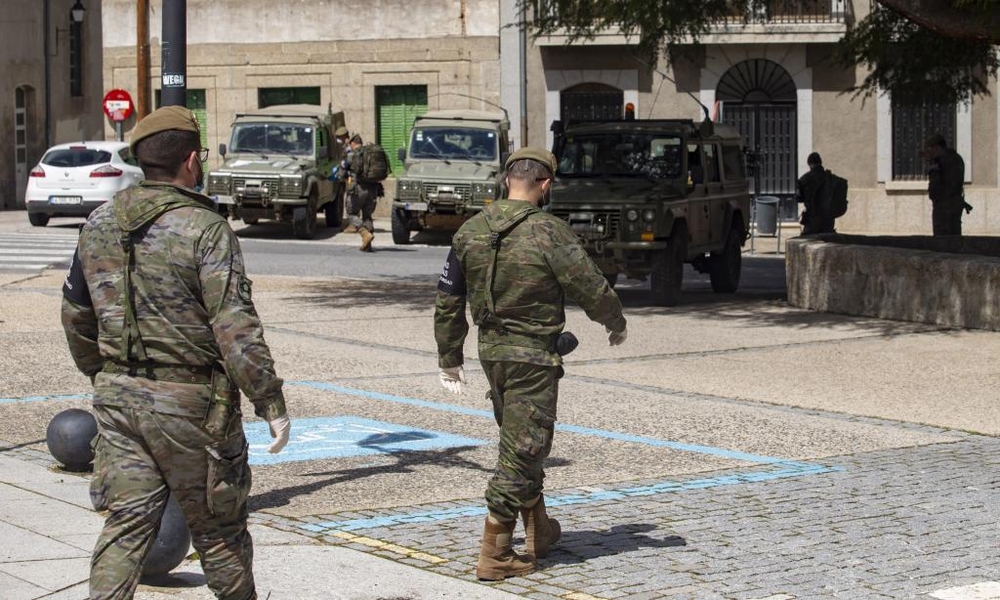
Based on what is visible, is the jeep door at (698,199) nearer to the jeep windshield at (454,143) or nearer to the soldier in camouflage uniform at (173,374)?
the jeep windshield at (454,143)

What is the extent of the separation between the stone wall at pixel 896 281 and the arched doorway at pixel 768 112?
1557 cm

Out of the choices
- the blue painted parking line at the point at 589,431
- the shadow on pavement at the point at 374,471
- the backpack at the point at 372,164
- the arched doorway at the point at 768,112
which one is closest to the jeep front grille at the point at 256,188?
the backpack at the point at 372,164

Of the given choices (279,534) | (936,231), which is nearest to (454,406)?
(279,534)

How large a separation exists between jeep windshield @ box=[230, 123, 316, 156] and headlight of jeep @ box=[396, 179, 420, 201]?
2.15 meters

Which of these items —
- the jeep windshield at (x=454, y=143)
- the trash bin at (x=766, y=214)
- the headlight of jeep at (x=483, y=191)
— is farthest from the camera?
the jeep windshield at (x=454, y=143)

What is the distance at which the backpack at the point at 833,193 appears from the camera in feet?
74.1

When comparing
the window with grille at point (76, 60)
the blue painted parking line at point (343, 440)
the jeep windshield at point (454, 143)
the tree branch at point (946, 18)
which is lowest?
the blue painted parking line at point (343, 440)

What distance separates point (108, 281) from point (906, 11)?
1206cm

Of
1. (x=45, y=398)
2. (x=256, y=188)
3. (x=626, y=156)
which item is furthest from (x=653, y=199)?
(x=256, y=188)

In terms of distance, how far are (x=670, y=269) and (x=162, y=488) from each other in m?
13.1

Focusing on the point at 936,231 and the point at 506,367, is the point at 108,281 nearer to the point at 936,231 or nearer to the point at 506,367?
the point at 506,367

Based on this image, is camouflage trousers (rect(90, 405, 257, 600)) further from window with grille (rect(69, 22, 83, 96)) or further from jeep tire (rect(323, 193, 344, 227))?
window with grille (rect(69, 22, 83, 96))

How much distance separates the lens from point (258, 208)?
1101 inches

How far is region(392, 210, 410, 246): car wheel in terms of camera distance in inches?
1088
